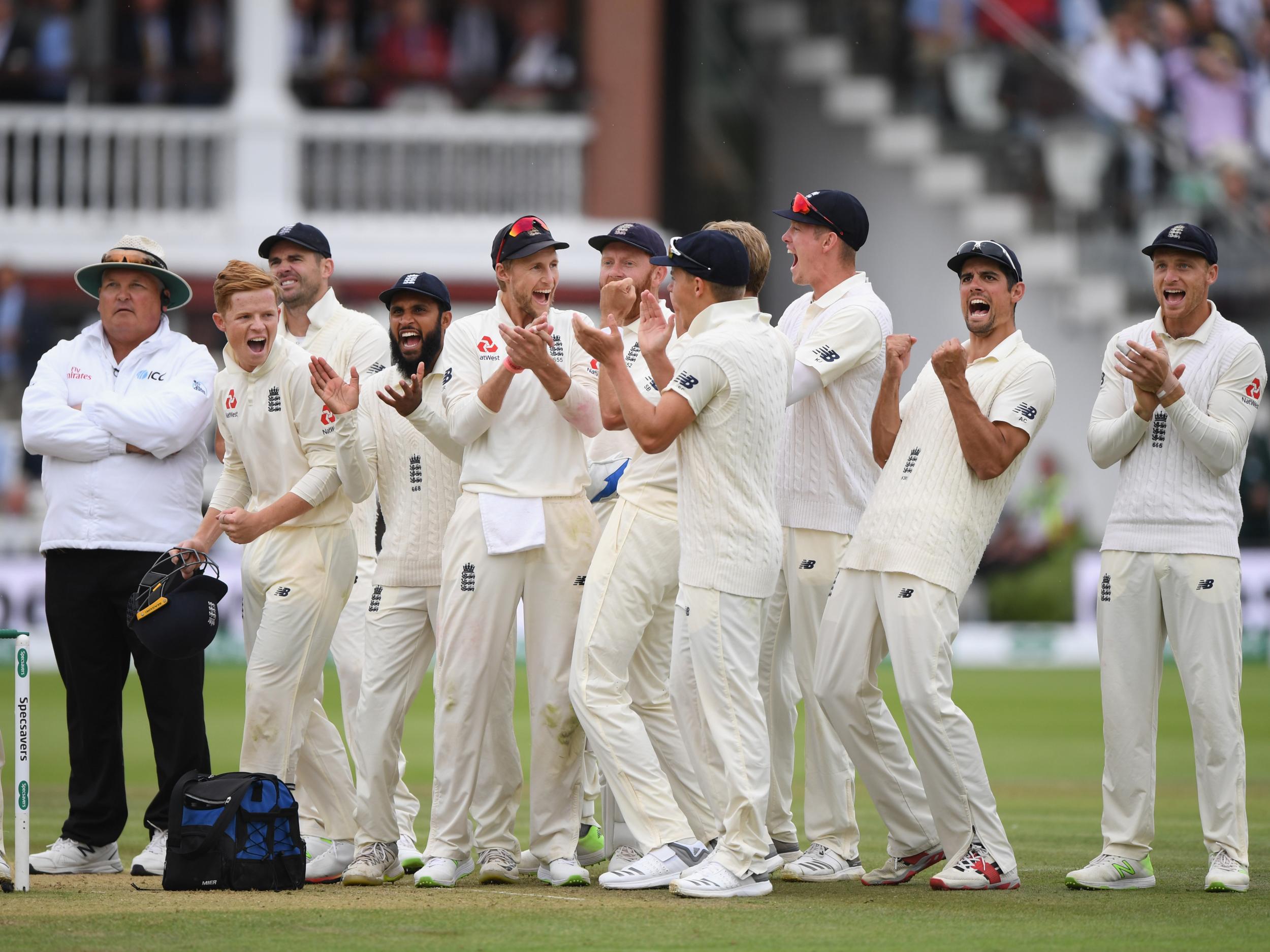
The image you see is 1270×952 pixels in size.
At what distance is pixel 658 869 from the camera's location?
273 inches

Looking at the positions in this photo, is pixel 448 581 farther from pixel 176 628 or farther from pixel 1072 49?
pixel 1072 49

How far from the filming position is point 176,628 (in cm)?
735

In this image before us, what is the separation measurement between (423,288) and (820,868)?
2.83 metres

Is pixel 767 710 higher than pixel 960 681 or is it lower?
higher

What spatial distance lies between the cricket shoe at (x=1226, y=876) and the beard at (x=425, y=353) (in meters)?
3.63

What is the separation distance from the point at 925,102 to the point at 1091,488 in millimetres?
5671

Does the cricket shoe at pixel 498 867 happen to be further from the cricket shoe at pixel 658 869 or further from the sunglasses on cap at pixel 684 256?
the sunglasses on cap at pixel 684 256

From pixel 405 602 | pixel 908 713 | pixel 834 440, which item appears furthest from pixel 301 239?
pixel 908 713

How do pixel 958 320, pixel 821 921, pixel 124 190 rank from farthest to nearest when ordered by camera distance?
1. pixel 958 320
2. pixel 124 190
3. pixel 821 921

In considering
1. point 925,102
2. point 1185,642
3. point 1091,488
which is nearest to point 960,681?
point 1091,488

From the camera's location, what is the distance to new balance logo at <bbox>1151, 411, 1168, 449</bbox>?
24.3ft

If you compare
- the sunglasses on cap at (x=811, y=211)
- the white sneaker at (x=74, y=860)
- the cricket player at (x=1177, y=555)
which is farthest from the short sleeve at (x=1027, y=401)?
the white sneaker at (x=74, y=860)

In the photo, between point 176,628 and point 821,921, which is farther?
point 176,628

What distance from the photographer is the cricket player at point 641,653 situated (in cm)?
698
